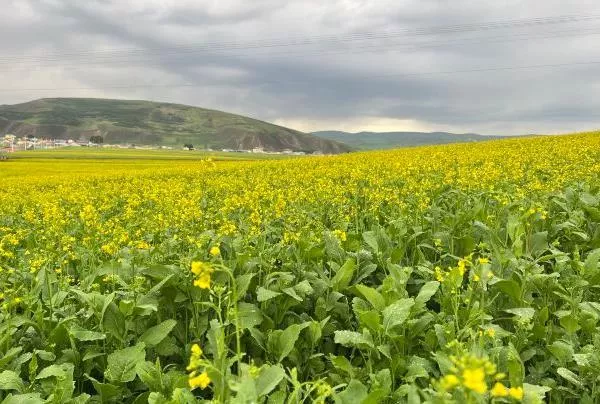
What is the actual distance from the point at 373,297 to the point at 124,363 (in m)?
2.02

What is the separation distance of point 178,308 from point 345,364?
1.85m

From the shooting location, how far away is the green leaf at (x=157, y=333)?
13.3ft

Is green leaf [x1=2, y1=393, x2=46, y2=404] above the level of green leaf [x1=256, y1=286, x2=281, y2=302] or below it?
below

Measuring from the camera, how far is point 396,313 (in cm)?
389

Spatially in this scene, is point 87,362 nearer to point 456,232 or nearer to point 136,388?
point 136,388

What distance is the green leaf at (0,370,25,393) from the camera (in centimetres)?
337

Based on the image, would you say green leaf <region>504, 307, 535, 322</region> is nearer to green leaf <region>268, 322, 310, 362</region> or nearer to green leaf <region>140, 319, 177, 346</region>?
green leaf <region>268, 322, 310, 362</region>

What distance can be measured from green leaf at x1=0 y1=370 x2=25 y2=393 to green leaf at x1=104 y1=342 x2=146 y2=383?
55 cm

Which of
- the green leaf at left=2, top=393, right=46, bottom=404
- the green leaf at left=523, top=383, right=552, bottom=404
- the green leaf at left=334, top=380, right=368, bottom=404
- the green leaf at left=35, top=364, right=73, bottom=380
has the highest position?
the green leaf at left=523, top=383, right=552, bottom=404

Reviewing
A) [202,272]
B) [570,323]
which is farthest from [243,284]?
[570,323]

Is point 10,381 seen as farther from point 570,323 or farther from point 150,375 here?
point 570,323

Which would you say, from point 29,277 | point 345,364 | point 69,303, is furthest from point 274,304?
point 29,277

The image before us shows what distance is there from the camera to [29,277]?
18.1 feet

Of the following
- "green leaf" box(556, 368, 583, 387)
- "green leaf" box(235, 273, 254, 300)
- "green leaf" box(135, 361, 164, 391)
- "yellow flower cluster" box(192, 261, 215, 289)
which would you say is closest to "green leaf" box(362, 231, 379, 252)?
"green leaf" box(235, 273, 254, 300)
